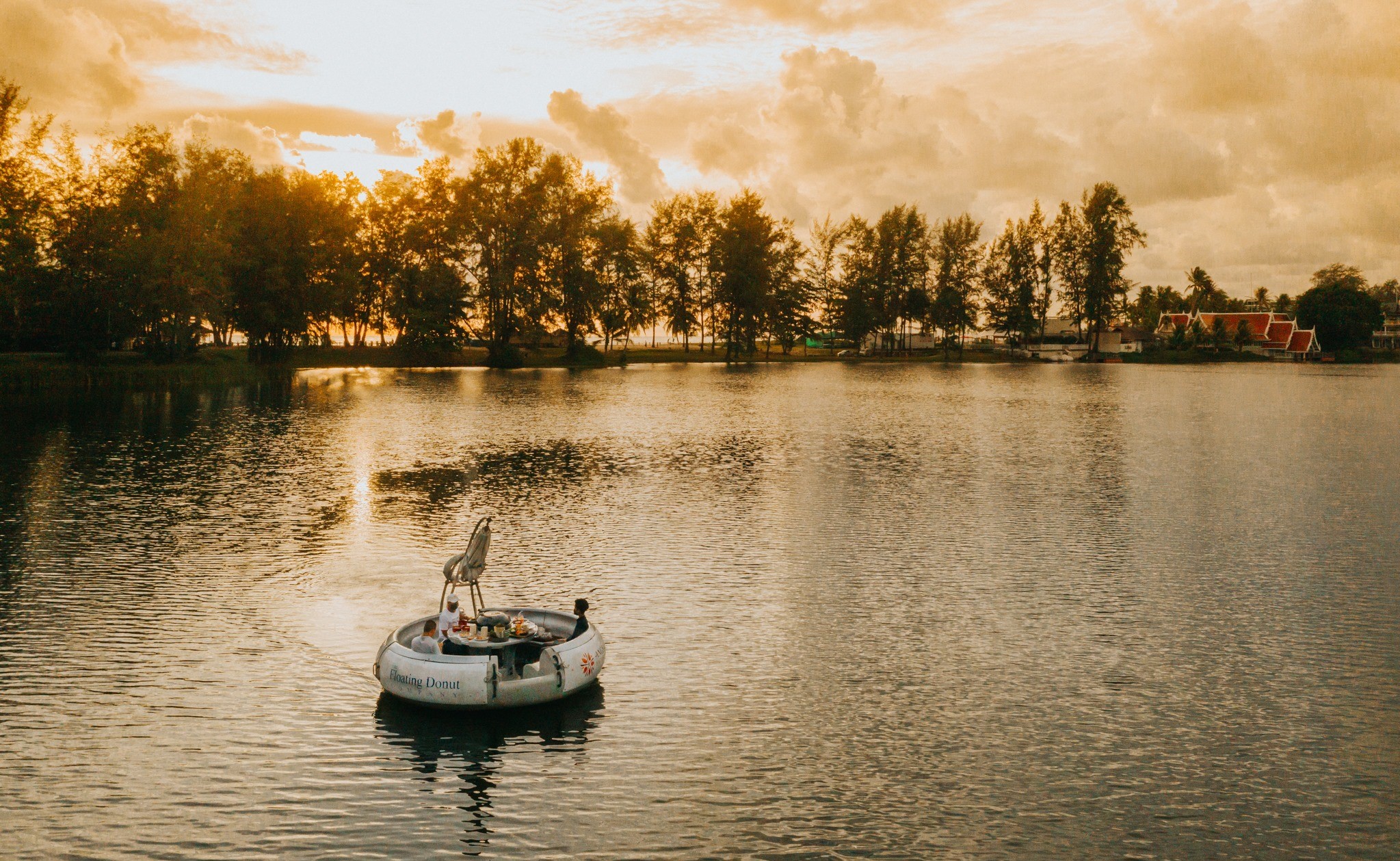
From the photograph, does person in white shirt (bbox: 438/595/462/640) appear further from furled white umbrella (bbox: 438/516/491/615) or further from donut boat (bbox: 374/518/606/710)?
furled white umbrella (bbox: 438/516/491/615)

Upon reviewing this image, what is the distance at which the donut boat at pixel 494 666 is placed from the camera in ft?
70.4

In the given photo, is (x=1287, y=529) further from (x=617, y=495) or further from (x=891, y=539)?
(x=617, y=495)

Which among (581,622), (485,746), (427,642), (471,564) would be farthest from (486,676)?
(471,564)

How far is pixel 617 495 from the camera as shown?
164 feet

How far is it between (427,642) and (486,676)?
2.08 meters

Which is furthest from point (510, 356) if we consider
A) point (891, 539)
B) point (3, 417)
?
point (891, 539)

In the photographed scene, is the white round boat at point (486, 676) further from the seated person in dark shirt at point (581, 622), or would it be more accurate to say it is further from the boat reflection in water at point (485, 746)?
the seated person in dark shirt at point (581, 622)

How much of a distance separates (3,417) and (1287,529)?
88539 millimetres

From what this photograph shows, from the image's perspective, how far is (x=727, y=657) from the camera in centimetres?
2605

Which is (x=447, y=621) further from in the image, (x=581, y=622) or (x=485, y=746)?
(x=485, y=746)

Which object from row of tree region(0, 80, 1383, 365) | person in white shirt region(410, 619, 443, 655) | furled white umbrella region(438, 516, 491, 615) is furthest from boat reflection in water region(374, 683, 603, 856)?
row of tree region(0, 80, 1383, 365)

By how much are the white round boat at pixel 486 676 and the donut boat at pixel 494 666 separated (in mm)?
15

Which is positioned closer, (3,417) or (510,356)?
(3,417)

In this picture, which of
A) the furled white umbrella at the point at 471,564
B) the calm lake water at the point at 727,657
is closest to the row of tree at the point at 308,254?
the calm lake water at the point at 727,657
